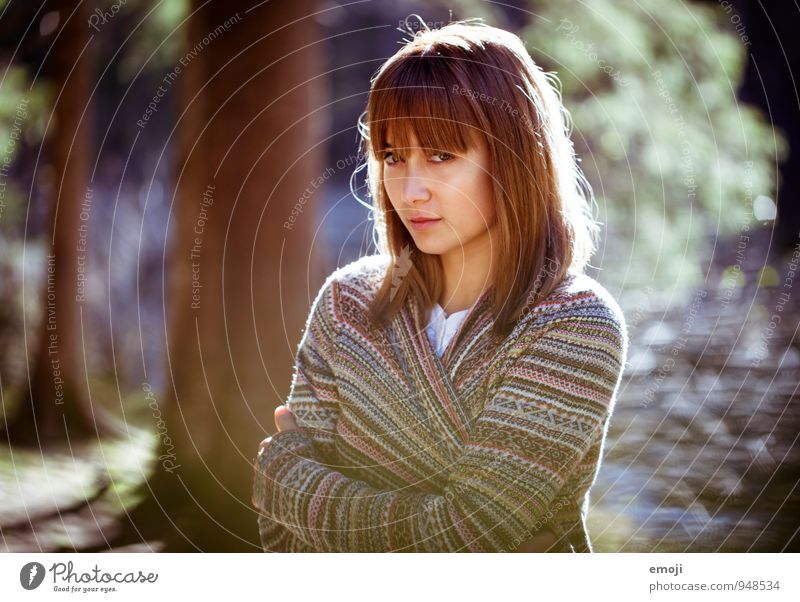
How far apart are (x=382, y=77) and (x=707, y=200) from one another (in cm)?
139

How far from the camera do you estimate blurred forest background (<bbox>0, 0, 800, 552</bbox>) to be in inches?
70.3

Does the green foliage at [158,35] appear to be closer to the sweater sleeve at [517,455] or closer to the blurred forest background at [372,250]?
the blurred forest background at [372,250]

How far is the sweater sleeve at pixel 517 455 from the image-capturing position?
3.48ft

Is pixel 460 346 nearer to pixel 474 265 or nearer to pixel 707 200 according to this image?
pixel 474 265

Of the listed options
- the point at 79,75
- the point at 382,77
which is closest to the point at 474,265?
the point at 382,77

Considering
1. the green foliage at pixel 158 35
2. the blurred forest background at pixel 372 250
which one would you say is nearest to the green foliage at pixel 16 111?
the blurred forest background at pixel 372 250

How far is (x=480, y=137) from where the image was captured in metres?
1.10

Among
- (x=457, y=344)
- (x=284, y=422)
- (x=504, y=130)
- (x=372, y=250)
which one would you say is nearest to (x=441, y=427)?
(x=457, y=344)

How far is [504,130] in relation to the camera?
1.09m

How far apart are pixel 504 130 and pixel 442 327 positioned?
29 centimetres

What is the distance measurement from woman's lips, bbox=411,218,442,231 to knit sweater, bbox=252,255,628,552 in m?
0.10

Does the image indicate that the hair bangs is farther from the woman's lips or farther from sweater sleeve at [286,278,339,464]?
sweater sleeve at [286,278,339,464]

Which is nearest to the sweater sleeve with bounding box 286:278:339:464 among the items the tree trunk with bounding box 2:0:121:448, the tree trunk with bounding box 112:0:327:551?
the tree trunk with bounding box 112:0:327:551

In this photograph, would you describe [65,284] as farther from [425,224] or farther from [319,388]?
[425,224]
